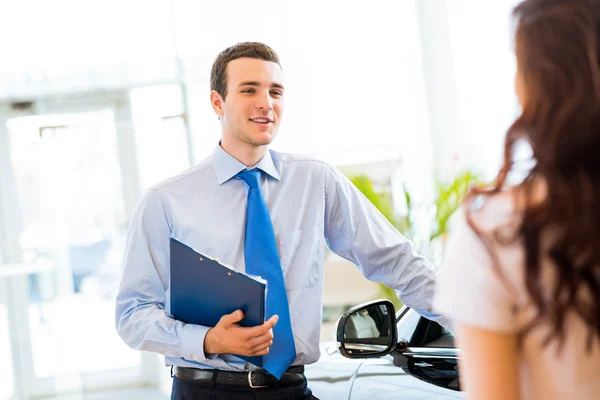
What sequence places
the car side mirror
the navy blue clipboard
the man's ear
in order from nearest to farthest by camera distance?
the navy blue clipboard
the car side mirror
the man's ear

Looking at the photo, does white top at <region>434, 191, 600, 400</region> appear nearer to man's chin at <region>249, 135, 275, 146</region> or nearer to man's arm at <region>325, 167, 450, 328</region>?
man's arm at <region>325, 167, 450, 328</region>

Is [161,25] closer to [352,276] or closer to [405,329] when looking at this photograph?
[352,276]

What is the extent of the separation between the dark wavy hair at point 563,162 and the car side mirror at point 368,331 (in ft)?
3.23

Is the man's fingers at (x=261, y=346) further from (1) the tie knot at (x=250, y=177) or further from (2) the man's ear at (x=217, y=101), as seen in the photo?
(2) the man's ear at (x=217, y=101)

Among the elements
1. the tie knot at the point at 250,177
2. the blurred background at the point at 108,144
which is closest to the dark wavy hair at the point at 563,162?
the tie knot at the point at 250,177

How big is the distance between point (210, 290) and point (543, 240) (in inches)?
36.6

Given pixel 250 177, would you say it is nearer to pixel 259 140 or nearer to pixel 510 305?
pixel 259 140

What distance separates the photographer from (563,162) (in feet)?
2.33

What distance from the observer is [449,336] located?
1.88 m

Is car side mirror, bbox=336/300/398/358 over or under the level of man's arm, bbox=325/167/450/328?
under

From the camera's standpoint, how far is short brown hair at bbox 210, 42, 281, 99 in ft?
6.25

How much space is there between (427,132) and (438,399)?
4.17 metres

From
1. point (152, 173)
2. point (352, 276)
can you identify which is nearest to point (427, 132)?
point (352, 276)

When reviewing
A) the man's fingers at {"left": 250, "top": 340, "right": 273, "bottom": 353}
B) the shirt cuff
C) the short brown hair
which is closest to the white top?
the man's fingers at {"left": 250, "top": 340, "right": 273, "bottom": 353}
